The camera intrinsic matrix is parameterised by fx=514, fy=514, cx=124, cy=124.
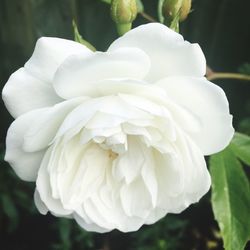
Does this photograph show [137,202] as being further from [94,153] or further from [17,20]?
[17,20]

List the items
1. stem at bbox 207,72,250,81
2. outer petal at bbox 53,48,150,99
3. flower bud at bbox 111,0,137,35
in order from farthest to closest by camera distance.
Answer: stem at bbox 207,72,250,81 → flower bud at bbox 111,0,137,35 → outer petal at bbox 53,48,150,99

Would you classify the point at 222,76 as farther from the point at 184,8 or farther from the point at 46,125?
the point at 46,125

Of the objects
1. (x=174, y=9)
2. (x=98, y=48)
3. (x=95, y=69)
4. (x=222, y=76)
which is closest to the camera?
(x=95, y=69)

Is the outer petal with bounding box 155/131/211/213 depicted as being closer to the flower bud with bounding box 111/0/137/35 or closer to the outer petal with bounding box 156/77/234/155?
the outer petal with bounding box 156/77/234/155

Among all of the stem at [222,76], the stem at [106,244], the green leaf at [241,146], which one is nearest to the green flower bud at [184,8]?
the stem at [222,76]

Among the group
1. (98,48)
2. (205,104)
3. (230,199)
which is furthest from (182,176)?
(98,48)

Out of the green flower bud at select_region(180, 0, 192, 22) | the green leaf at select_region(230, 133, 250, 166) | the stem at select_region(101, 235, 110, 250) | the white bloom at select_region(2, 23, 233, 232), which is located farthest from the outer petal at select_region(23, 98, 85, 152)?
the stem at select_region(101, 235, 110, 250)

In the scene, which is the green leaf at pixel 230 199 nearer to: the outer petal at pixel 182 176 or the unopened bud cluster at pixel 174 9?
the outer petal at pixel 182 176
